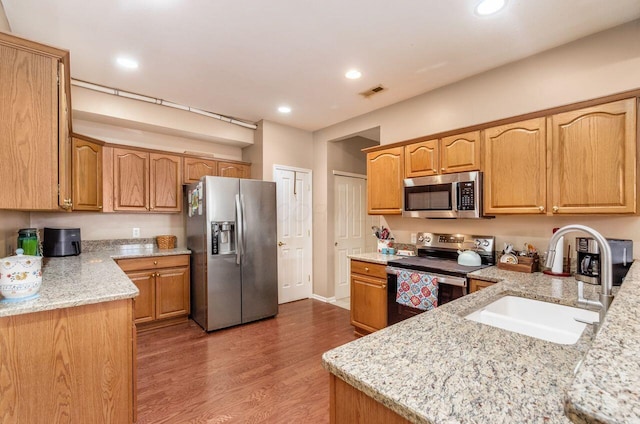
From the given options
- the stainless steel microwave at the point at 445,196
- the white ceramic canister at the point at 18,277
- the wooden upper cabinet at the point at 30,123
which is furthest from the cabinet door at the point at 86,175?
the stainless steel microwave at the point at 445,196

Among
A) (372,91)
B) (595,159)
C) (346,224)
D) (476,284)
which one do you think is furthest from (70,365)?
(346,224)

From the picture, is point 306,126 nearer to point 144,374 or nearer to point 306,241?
point 306,241

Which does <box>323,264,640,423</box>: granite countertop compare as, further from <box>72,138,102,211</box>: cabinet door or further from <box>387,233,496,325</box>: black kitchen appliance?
<box>72,138,102,211</box>: cabinet door

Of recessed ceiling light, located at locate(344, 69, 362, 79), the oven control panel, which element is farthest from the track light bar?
the oven control panel

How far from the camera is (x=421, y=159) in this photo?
9.86 ft

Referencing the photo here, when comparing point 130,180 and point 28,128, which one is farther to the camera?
point 130,180

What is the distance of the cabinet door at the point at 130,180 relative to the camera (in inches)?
136

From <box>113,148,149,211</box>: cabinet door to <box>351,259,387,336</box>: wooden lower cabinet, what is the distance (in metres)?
2.62

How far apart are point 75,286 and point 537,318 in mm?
2685

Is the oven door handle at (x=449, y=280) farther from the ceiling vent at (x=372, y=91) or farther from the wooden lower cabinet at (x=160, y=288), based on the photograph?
the wooden lower cabinet at (x=160, y=288)

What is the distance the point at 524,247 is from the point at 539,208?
47cm

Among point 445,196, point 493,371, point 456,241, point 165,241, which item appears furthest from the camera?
point 165,241

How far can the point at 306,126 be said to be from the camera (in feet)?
14.6

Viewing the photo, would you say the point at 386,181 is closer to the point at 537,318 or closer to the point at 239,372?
the point at 537,318
